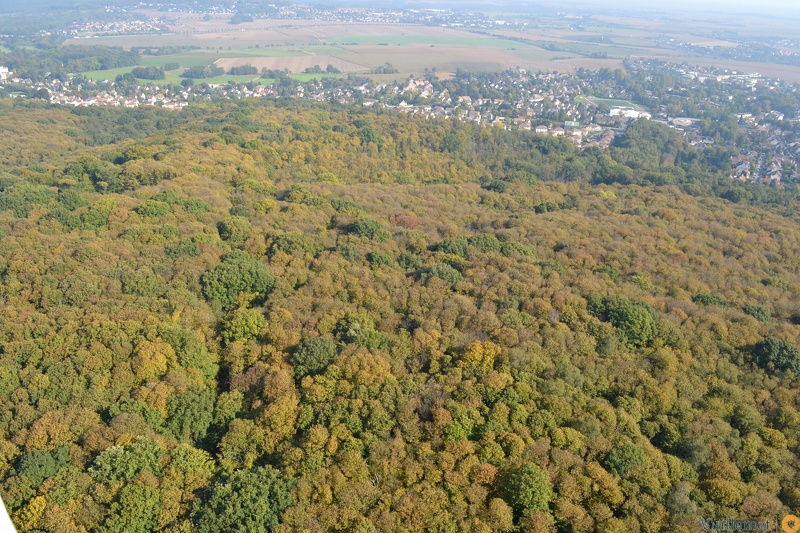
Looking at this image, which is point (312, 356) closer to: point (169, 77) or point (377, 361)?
point (377, 361)

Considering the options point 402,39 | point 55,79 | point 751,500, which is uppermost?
point 402,39

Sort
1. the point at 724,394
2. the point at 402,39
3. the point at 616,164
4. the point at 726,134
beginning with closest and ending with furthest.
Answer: the point at 724,394, the point at 616,164, the point at 726,134, the point at 402,39

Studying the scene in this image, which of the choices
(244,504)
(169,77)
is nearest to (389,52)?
(169,77)

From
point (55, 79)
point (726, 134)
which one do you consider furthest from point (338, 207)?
point (55, 79)

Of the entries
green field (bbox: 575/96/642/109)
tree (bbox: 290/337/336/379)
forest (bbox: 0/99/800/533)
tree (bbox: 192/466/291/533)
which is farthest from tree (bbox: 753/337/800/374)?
green field (bbox: 575/96/642/109)

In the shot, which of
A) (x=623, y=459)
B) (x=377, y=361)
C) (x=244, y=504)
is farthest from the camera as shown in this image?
(x=377, y=361)

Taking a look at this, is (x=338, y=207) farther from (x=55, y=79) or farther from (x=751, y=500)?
(x=55, y=79)
